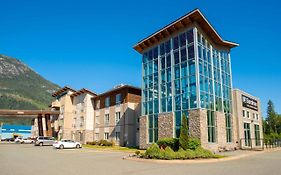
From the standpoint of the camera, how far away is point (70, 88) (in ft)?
203

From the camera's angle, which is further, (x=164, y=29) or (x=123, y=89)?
(x=123, y=89)

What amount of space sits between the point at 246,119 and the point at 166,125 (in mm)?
14604

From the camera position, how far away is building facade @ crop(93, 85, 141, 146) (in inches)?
1683

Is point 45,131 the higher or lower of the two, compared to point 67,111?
lower

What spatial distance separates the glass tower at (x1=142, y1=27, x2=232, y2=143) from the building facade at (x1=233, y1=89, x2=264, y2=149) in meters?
1.99

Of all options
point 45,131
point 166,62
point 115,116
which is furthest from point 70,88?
point 166,62

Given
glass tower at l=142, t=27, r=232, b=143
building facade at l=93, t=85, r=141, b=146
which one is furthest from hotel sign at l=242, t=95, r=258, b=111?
building facade at l=93, t=85, r=141, b=146

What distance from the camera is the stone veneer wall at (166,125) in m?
31.6

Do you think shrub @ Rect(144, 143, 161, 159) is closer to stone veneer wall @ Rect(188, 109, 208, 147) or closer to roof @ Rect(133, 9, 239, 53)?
stone veneer wall @ Rect(188, 109, 208, 147)

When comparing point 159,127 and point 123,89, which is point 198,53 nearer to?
point 159,127

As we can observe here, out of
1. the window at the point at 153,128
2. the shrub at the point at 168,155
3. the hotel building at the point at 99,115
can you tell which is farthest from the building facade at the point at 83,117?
the shrub at the point at 168,155

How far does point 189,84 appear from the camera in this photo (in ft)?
101

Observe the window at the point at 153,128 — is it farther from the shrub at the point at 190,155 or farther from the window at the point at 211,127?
the shrub at the point at 190,155

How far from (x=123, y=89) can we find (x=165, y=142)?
2088 centimetres
